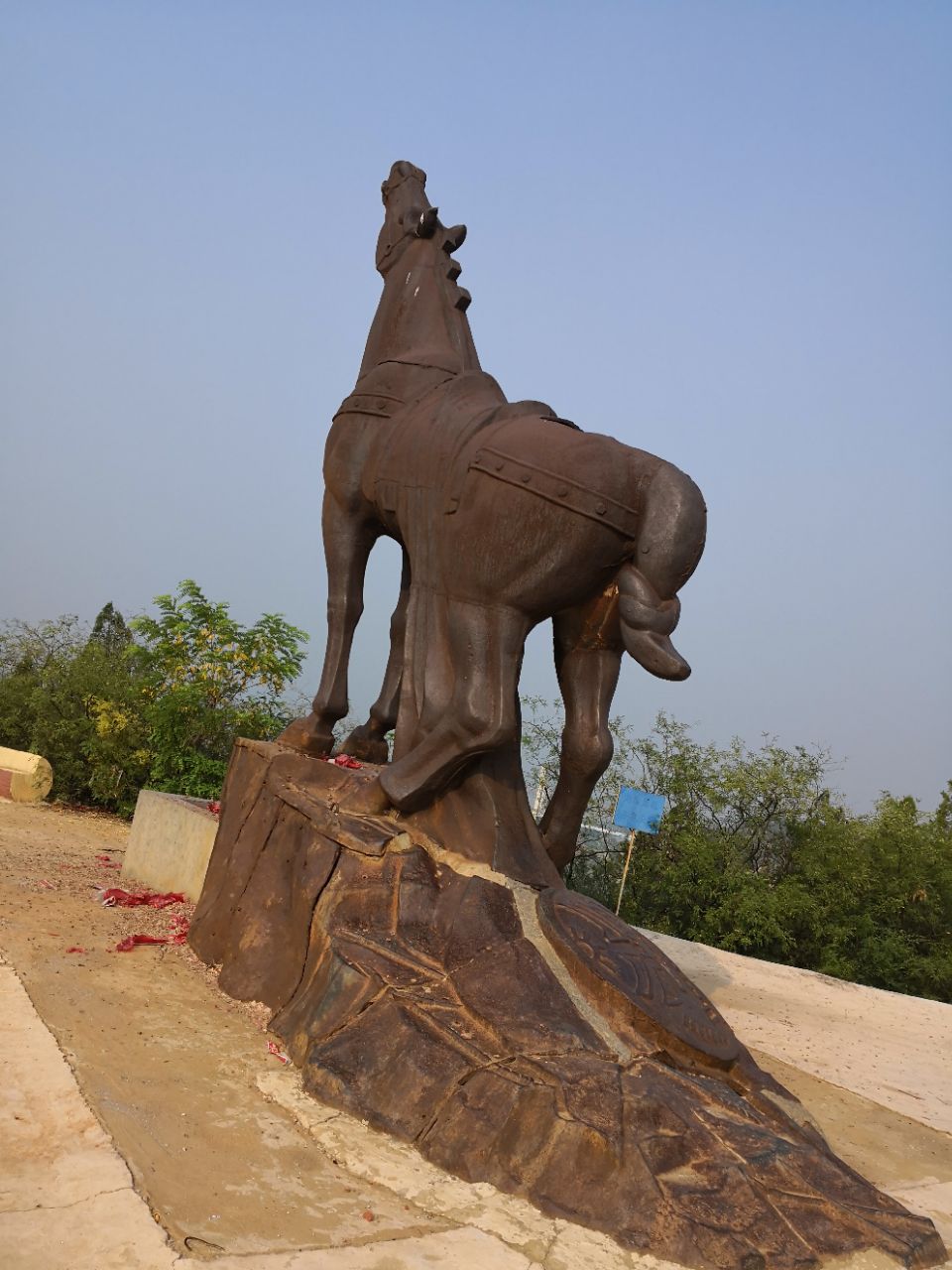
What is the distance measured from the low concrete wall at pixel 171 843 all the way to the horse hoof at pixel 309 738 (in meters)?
1.01

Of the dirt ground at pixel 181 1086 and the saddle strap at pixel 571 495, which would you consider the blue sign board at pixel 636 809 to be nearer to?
the dirt ground at pixel 181 1086

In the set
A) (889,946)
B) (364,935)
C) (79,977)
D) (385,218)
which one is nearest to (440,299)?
(385,218)

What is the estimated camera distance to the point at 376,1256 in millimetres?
2365

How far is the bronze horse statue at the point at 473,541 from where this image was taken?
3.69 meters

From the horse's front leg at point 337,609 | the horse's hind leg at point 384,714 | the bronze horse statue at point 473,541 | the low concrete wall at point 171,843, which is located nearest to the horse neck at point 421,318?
the bronze horse statue at point 473,541

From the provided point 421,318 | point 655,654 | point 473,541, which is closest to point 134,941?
point 473,541

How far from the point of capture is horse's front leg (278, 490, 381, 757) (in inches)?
194

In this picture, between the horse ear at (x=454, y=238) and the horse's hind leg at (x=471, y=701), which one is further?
the horse ear at (x=454, y=238)

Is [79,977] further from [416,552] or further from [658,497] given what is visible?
[658,497]

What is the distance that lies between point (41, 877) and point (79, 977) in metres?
2.22

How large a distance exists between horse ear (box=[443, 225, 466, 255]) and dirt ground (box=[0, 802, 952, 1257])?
343 centimetres

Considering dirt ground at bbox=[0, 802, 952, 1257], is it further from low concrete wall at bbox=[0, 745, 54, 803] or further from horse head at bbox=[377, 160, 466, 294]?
low concrete wall at bbox=[0, 745, 54, 803]

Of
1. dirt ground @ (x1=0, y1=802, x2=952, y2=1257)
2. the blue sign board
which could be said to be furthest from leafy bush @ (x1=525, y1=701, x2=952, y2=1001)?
dirt ground @ (x1=0, y1=802, x2=952, y2=1257)

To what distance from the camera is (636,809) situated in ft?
25.1
